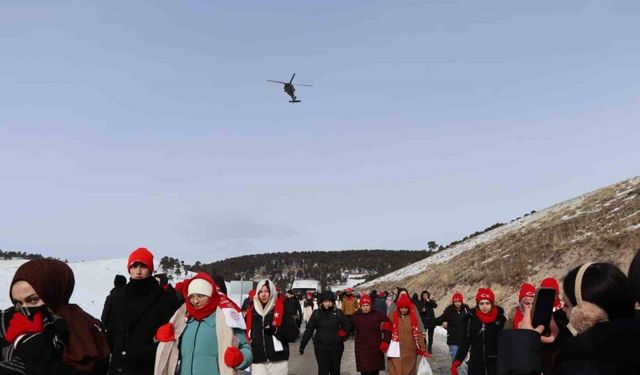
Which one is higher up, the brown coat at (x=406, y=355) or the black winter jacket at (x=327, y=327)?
the black winter jacket at (x=327, y=327)

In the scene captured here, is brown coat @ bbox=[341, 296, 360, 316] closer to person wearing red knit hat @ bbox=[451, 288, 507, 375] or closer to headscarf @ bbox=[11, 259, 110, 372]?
person wearing red knit hat @ bbox=[451, 288, 507, 375]

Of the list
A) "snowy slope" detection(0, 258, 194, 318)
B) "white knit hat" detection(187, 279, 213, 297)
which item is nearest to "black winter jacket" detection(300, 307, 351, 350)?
"white knit hat" detection(187, 279, 213, 297)

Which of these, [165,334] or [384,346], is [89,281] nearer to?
[384,346]

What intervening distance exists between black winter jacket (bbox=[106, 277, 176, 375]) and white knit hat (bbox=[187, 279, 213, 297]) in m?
0.63

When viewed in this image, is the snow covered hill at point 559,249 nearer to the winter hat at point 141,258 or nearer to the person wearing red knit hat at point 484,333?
the person wearing red knit hat at point 484,333

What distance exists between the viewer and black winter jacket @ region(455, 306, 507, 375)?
7875 millimetres

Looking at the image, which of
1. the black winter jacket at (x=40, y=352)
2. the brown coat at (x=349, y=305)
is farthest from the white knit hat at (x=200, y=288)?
the brown coat at (x=349, y=305)

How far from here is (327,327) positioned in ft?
34.9

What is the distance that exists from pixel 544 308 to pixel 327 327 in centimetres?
818

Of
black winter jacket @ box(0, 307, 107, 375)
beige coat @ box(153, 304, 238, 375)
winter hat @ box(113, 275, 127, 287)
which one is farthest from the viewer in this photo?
winter hat @ box(113, 275, 127, 287)

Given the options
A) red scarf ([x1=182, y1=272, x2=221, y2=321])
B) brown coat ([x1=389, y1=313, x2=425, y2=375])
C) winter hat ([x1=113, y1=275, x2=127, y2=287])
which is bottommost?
brown coat ([x1=389, y1=313, x2=425, y2=375])

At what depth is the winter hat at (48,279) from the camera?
9.79ft

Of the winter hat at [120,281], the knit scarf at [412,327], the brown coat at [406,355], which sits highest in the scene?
the winter hat at [120,281]

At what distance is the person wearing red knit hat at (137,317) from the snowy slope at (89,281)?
29.6m
